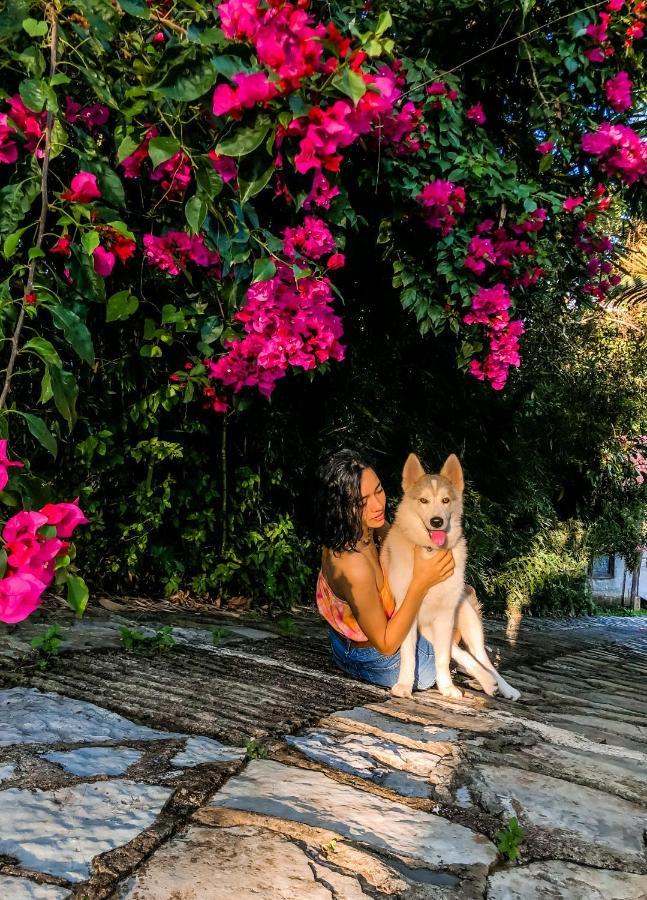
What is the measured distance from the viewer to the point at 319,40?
4.51ft

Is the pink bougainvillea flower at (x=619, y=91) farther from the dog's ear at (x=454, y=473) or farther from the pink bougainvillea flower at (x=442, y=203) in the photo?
the dog's ear at (x=454, y=473)

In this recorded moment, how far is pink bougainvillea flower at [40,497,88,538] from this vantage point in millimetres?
1373

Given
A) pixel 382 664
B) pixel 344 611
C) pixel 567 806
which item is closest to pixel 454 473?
pixel 344 611

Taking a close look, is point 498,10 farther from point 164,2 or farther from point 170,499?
point 170,499

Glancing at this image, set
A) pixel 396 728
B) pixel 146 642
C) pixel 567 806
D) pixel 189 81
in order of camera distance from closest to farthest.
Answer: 1. pixel 189 81
2. pixel 567 806
3. pixel 396 728
4. pixel 146 642

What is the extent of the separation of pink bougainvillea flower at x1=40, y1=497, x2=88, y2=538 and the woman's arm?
1.76 metres

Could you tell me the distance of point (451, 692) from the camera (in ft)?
10.4

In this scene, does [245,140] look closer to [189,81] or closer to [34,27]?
[189,81]

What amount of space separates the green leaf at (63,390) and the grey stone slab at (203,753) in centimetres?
101

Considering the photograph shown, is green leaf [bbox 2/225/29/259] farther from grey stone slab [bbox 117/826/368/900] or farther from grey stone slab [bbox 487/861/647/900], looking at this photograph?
grey stone slab [bbox 487/861/647/900]

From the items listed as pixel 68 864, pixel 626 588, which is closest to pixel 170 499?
pixel 68 864

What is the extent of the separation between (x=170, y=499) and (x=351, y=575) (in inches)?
84.1

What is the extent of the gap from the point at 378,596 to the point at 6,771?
1.63 metres

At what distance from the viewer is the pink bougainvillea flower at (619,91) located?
350 centimetres
